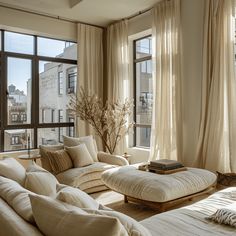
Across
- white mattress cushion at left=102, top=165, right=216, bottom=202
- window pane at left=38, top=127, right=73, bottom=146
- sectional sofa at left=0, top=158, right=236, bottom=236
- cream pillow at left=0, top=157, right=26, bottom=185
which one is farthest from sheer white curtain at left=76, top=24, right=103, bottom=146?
sectional sofa at left=0, top=158, right=236, bottom=236

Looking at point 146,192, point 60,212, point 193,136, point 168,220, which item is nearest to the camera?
point 60,212

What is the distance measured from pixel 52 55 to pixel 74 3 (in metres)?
1.34

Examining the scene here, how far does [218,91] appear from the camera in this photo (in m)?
3.85

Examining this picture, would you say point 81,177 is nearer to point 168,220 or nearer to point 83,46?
point 168,220

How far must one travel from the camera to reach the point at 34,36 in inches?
219

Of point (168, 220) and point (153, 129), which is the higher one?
point (153, 129)

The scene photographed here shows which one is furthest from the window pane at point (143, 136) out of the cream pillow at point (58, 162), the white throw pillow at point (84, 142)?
the cream pillow at point (58, 162)

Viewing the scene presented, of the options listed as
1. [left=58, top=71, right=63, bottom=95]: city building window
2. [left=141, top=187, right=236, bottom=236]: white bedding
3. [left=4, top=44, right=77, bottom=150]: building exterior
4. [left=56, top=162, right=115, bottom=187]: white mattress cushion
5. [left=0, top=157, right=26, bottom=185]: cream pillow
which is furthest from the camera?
[left=58, top=71, right=63, bottom=95]: city building window

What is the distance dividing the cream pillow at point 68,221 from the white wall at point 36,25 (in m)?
4.55

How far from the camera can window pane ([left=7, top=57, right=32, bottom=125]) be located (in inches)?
208

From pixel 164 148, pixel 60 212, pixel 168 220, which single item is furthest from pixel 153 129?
pixel 60 212

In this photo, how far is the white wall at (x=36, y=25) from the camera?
16.4ft

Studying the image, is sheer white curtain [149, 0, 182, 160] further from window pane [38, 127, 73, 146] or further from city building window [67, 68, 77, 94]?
window pane [38, 127, 73, 146]

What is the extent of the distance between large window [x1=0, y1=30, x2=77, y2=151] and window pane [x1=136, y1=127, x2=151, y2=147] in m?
1.48
